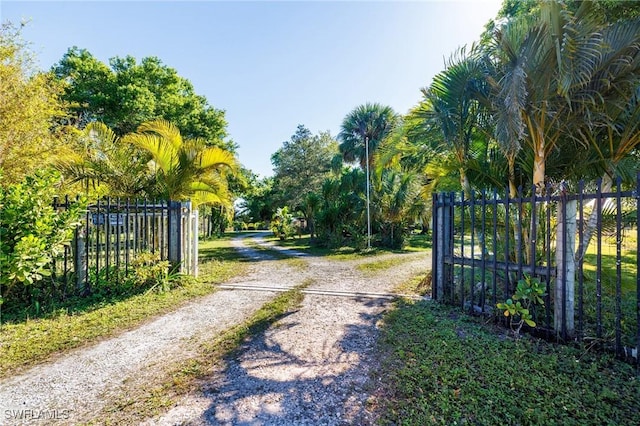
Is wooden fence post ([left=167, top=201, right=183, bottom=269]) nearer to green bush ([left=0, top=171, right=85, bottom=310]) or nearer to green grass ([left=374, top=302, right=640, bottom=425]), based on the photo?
green bush ([left=0, top=171, right=85, bottom=310])

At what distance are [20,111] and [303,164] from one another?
18.5 meters

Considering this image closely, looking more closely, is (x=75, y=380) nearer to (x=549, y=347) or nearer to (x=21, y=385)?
(x=21, y=385)

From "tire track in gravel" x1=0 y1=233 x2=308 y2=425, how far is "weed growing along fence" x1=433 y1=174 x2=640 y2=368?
3526mm

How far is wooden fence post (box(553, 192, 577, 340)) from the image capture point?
325cm

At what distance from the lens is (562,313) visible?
330cm

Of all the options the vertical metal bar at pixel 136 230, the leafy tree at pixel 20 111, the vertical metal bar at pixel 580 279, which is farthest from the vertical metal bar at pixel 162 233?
the vertical metal bar at pixel 580 279

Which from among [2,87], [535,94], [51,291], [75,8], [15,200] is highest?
[75,8]

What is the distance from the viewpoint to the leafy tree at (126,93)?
1476cm

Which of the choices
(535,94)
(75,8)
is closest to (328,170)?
(75,8)

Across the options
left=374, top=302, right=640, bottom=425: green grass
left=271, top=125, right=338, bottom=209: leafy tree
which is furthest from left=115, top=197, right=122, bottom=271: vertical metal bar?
left=271, top=125, right=338, bottom=209: leafy tree

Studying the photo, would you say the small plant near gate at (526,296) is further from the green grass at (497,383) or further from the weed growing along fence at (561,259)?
the green grass at (497,383)

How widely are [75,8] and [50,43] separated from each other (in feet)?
3.34

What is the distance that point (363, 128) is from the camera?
56.3ft

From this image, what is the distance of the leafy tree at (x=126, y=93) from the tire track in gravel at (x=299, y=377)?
15770 mm
